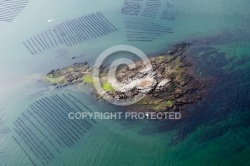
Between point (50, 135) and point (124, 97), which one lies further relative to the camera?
point (124, 97)

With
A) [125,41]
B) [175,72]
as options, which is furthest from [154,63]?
[125,41]

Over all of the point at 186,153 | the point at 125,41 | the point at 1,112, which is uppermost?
the point at 125,41

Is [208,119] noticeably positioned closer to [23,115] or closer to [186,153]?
[186,153]

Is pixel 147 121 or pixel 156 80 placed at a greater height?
pixel 156 80

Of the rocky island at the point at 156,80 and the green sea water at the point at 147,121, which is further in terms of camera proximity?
the rocky island at the point at 156,80

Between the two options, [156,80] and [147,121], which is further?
[156,80]
